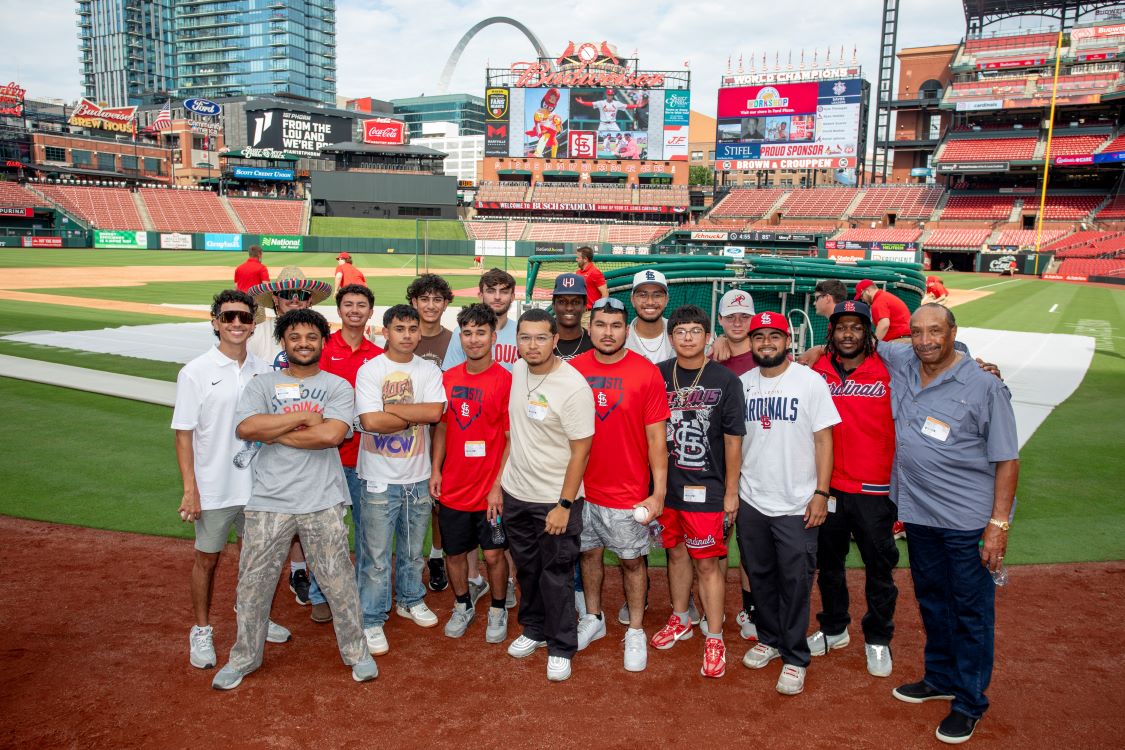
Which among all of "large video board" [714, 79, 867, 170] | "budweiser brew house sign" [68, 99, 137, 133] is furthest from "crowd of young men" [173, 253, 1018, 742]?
"budweiser brew house sign" [68, 99, 137, 133]

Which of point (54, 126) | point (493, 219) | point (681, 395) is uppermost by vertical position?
point (54, 126)

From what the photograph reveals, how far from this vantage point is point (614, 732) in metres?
4.04

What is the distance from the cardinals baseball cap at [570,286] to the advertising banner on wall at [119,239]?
197ft

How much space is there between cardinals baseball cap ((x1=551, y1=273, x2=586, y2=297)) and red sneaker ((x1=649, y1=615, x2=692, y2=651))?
2451 mm

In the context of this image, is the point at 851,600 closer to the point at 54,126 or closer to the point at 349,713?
the point at 349,713

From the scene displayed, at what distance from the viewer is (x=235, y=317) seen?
4.67 metres

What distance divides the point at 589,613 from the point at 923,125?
272 feet

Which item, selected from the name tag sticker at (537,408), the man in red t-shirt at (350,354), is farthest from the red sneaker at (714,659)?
the man in red t-shirt at (350,354)

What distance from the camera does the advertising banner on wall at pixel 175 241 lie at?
56.4 m

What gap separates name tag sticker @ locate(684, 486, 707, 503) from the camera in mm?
4711

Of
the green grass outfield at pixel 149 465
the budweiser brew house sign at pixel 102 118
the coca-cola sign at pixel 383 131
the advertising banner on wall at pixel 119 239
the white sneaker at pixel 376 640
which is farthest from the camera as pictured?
the budweiser brew house sign at pixel 102 118

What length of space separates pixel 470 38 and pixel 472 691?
17284 centimetres

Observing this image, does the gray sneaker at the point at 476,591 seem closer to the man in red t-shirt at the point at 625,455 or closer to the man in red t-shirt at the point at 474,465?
the man in red t-shirt at the point at 474,465

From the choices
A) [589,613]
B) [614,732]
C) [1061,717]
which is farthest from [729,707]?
[1061,717]
